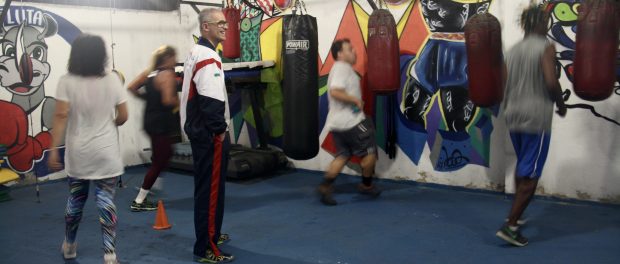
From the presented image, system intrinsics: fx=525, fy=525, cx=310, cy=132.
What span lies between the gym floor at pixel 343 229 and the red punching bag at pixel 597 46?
1.06 m

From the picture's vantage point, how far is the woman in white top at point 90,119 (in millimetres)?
2918

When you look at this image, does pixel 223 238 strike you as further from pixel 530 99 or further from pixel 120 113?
pixel 530 99

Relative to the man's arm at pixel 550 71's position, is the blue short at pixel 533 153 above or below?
below

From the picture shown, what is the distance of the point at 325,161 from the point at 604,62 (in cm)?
340

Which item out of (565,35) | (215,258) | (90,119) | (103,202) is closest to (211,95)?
(90,119)

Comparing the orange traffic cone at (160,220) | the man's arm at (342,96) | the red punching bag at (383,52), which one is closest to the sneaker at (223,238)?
the orange traffic cone at (160,220)

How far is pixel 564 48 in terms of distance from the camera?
442 centimetres

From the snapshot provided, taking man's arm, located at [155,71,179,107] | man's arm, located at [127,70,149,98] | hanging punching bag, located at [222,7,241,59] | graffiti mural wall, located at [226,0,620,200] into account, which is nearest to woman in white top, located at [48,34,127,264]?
man's arm, located at [155,71,179,107]

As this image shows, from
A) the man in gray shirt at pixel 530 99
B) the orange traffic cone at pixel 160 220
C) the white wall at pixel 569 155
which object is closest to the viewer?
the man in gray shirt at pixel 530 99

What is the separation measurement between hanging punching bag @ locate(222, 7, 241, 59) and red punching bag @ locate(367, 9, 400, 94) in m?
1.74

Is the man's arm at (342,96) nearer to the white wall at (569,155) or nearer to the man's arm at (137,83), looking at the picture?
the white wall at (569,155)

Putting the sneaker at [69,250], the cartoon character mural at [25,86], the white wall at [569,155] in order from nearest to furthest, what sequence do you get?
1. the sneaker at [69,250]
2. the white wall at [569,155]
3. the cartoon character mural at [25,86]

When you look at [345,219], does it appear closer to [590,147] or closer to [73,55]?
[590,147]

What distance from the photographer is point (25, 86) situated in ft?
19.5
